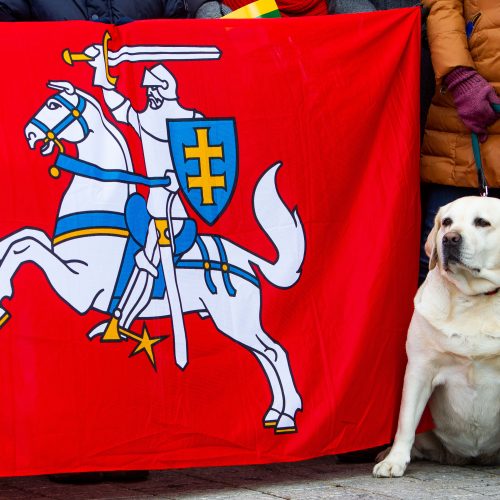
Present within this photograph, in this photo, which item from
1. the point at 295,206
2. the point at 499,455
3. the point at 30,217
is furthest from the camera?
the point at 499,455

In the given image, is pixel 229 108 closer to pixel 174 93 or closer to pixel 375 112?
pixel 174 93

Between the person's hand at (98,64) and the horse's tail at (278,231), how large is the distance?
2.47 feet

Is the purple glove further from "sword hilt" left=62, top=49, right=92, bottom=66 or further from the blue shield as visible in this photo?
"sword hilt" left=62, top=49, right=92, bottom=66

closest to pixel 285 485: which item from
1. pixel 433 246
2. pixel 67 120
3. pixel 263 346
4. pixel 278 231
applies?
pixel 263 346

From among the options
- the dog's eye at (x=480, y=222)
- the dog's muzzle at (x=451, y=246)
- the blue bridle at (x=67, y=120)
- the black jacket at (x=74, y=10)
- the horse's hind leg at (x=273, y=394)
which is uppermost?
the black jacket at (x=74, y=10)

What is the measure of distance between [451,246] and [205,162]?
1.07 metres

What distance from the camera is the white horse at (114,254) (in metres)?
4.15

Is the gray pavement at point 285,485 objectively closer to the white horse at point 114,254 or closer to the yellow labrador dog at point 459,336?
the yellow labrador dog at point 459,336

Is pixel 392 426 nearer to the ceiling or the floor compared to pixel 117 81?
nearer to the floor

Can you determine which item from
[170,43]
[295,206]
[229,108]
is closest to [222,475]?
[295,206]

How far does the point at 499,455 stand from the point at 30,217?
2323 millimetres

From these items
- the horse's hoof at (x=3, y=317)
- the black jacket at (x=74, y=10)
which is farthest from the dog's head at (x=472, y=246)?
the horse's hoof at (x=3, y=317)

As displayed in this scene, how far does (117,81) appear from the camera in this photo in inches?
168

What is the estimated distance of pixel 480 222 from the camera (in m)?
4.35
